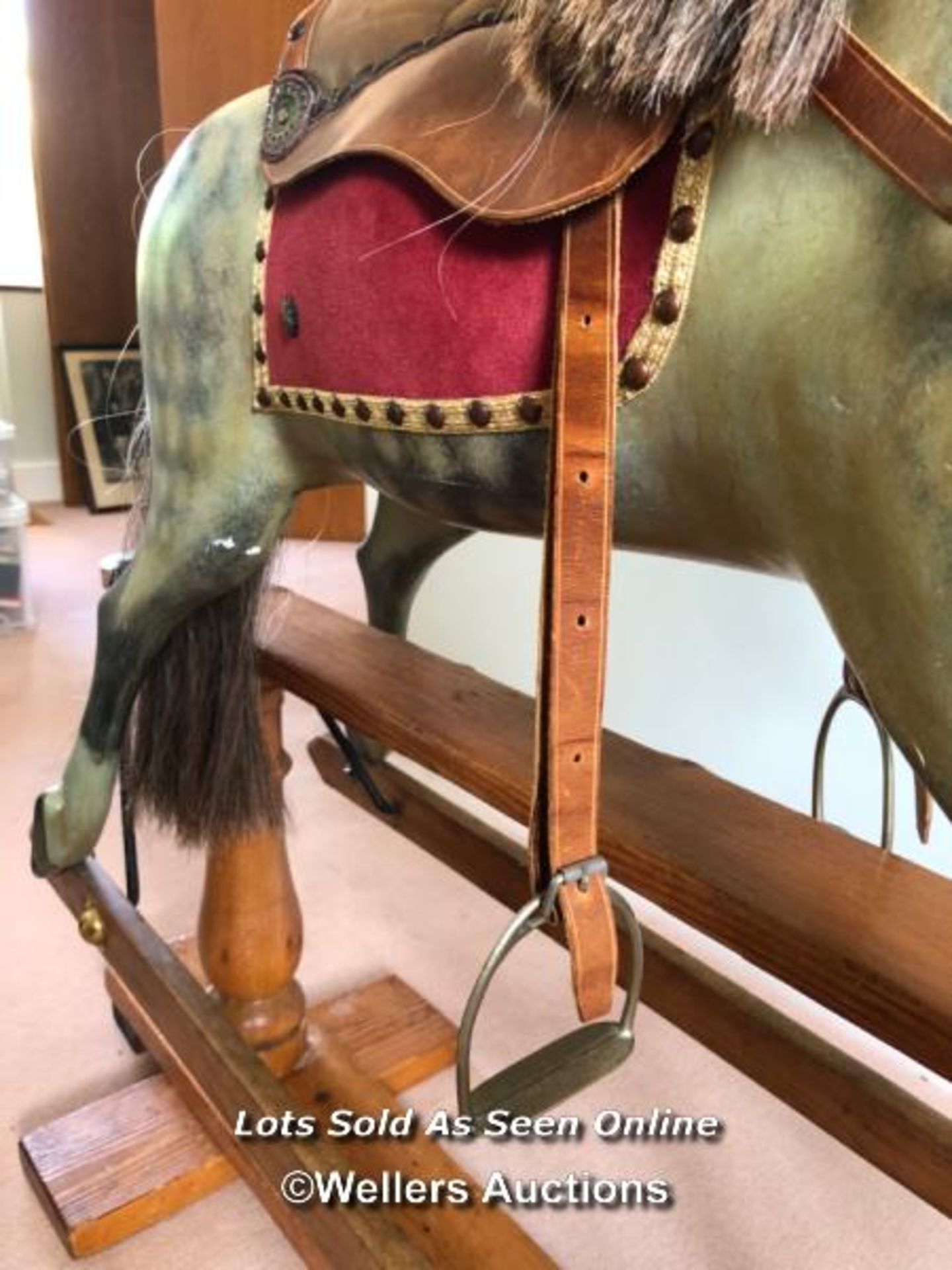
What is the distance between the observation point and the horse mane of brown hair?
13.2 inches

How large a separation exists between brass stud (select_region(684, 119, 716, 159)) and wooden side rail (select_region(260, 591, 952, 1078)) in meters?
0.31

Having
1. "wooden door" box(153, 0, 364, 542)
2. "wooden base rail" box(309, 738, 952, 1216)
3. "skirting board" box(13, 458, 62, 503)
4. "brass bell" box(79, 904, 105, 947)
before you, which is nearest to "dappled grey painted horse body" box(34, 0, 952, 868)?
"wooden base rail" box(309, 738, 952, 1216)

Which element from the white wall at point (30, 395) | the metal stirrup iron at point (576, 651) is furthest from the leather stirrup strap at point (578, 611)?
the white wall at point (30, 395)

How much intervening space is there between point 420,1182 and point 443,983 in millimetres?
407

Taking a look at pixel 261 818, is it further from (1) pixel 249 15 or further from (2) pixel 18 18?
(2) pixel 18 18

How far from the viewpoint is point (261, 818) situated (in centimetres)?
92

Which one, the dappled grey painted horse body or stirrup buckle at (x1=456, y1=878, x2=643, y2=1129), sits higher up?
the dappled grey painted horse body

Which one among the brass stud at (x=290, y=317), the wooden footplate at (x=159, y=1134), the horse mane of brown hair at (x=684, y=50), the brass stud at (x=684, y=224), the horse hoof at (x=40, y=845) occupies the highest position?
the horse mane of brown hair at (x=684, y=50)

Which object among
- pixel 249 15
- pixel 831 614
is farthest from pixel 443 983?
pixel 249 15

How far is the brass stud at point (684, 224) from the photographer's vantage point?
0.39 metres

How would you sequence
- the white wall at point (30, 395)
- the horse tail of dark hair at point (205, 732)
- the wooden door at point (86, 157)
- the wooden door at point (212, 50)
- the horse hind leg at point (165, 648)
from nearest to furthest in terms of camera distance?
1. the horse hind leg at point (165, 648)
2. the horse tail of dark hair at point (205, 732)
3. the wooden door at point (212, 50)
4. the wooden door at point (86, 157)
5. the white wall at point (30, 395)

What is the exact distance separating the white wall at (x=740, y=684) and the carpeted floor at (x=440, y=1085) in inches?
9.8

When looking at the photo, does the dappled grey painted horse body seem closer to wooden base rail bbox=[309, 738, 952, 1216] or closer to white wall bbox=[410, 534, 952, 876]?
wooden base rail bbox=[309, 738, 952, 1216]

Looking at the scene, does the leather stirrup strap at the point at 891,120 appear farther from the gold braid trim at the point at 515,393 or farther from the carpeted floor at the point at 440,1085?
the carpeted floor at the point at 440,1085
